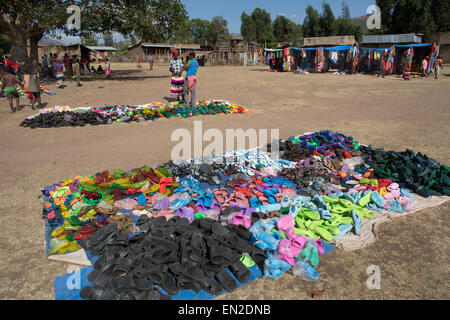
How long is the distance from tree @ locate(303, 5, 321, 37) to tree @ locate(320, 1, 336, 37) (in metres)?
0.76

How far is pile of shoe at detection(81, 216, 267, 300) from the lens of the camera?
250 cm

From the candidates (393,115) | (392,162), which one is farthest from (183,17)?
(392,162)

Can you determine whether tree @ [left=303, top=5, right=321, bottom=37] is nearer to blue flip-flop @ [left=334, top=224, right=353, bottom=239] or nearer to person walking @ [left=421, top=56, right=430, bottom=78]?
person walking @ [left=421, top=56, right=430, bottom=78]

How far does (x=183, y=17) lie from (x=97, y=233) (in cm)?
2080

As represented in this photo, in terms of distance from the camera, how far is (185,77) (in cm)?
964

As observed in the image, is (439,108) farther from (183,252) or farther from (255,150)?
(183,252)

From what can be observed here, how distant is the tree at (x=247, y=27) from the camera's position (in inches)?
2970

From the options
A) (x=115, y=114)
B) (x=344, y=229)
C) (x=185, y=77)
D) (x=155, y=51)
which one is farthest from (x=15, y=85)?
(x=155, y=51)

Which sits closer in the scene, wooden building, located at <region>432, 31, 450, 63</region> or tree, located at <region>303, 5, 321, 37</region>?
wooden building, located at <region>432, 31, 450, 63</region>

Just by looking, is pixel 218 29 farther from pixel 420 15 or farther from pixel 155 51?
pixel 420 15

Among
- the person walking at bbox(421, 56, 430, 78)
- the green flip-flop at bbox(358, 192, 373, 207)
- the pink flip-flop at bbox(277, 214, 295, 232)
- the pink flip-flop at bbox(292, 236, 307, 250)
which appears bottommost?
the pink flip-flop at bbox(292, 236, 307, 250)

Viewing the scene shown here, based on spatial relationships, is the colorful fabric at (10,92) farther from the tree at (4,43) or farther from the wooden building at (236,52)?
the wooden building at (236,52)

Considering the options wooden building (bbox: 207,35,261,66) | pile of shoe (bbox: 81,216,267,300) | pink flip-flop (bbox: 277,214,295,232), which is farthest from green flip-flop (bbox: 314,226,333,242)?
wooden building (bbox: 207,35,261,66)

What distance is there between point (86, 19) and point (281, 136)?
1658cm
